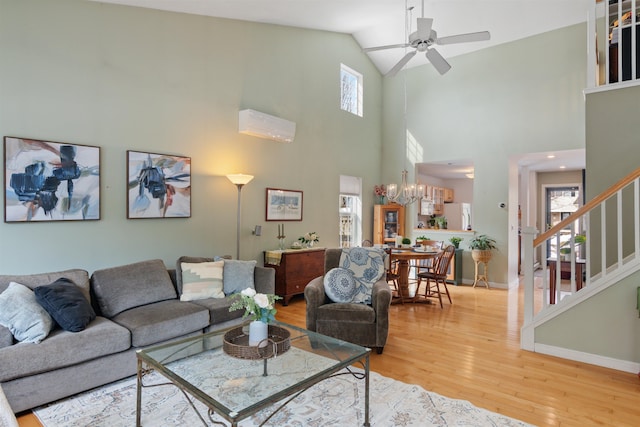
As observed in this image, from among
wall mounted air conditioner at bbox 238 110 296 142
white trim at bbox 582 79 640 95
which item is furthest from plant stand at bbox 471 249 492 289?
wall mounted air conditioner at bbox 238 110 296 142

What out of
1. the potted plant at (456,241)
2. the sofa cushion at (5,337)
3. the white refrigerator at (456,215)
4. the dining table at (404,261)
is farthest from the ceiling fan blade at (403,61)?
the white refrigerator at (456,215)

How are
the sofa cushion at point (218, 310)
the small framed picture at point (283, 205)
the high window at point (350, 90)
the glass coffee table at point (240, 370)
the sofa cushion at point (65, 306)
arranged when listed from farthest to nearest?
the high window at point (350, 90)
the small framed picture at point (283, 205)
the sofa cushion at point (218, 310)
the sofa cushion at point (65, 306)
the glass coffee table at point (240, 370)

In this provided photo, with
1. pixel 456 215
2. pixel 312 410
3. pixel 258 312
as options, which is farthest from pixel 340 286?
pixel 456 215

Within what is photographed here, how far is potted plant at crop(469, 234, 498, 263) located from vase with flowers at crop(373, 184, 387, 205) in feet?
6.87

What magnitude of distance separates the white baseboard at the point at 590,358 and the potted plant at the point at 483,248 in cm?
341

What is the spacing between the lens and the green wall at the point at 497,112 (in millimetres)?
6195

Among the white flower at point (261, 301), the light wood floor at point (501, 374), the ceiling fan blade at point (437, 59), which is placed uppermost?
the ceiling fan blade at point (437, 59)

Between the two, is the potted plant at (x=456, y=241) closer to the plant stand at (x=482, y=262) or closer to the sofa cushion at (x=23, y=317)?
the plant stand at (x=482, y=262)

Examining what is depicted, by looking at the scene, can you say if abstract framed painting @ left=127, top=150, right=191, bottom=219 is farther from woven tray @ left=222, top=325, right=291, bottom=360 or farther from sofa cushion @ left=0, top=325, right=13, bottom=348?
woven tray @ left=222, top=325, right=291, bottom=360

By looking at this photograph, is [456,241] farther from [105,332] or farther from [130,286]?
[105,332]

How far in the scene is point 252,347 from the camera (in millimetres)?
2266

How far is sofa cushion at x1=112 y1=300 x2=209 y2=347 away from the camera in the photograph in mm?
2975

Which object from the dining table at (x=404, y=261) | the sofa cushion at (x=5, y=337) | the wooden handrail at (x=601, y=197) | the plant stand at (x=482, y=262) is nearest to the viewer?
the sofa cushion at (x=5, y=337)

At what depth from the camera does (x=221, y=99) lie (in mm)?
4953
